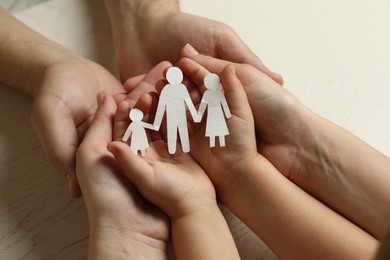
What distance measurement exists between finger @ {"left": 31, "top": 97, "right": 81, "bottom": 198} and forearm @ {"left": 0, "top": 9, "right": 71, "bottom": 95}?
0.41 feet

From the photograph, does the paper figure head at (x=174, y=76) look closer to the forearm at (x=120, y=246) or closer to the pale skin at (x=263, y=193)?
the pale skin at (x=263, y=193)

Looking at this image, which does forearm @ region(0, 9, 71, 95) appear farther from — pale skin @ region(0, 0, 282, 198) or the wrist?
the wrist

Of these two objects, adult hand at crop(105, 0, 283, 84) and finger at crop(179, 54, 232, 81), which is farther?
adult hand at crop(105, 0, 283, 84)

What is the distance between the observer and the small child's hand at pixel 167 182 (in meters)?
0.69

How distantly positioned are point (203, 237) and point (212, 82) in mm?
258

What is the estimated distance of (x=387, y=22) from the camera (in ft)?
3.65

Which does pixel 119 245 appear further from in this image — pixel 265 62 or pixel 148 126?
pixel 265 62

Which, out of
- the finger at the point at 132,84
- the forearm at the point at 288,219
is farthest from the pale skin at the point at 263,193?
the finger at the point at 132,84

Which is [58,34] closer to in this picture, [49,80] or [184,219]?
[49,80]

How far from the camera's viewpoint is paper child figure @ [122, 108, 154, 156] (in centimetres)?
75

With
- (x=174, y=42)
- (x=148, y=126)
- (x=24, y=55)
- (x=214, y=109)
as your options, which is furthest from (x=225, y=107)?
(x=24, y=55)

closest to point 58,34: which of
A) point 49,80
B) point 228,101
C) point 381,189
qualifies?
point 49,80

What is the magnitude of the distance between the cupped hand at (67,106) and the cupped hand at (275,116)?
0.20m

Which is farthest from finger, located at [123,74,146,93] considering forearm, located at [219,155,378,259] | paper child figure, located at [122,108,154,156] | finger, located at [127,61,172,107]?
forearm, located at [219,155,378,259]
